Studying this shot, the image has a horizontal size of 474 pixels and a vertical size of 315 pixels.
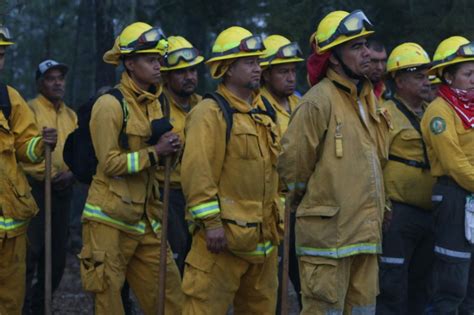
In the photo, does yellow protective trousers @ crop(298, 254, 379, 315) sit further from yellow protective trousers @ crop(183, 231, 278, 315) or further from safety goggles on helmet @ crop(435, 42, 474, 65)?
safety goggles on helmet @ crop(435, 42, 474, 65)

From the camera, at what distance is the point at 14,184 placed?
25.9 feet

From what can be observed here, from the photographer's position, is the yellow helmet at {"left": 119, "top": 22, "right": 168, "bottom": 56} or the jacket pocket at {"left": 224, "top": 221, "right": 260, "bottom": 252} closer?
the jacket pocket at {"left": 224, "top": 221, "right": 260, "bottom": 252}

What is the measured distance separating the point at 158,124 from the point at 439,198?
87.7 inches

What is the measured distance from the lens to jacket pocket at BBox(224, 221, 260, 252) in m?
6.88

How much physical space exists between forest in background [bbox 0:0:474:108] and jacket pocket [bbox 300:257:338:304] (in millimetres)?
3398

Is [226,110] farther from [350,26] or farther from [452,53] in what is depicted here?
[452,53]

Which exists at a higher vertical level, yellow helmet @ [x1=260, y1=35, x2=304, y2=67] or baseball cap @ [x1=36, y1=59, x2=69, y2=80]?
yellow helmet @ [x1=260, y1=35, x2=304, y2=67]

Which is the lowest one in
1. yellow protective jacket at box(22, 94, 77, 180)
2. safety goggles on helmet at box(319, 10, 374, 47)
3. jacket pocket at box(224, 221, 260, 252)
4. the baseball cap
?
jacket pocket at box(224, 221, 260, 252)

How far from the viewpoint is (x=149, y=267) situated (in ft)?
25.6

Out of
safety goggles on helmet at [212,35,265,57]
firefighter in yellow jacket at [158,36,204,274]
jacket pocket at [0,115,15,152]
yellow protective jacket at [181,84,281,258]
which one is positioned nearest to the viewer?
yellow protective jacket at [181,84,281,258]

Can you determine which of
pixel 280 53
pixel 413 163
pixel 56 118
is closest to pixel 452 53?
pixel 413 163

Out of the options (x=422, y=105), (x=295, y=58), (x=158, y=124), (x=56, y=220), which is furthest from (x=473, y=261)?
(x=56, y=220)

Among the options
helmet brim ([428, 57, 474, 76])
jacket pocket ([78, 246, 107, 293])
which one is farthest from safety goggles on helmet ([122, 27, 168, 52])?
helmet brim ([428, 57, 474, 76])

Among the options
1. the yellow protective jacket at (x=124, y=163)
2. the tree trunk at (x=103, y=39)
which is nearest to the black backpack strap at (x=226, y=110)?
the yellow protective jacket at (x=124, y=163)
